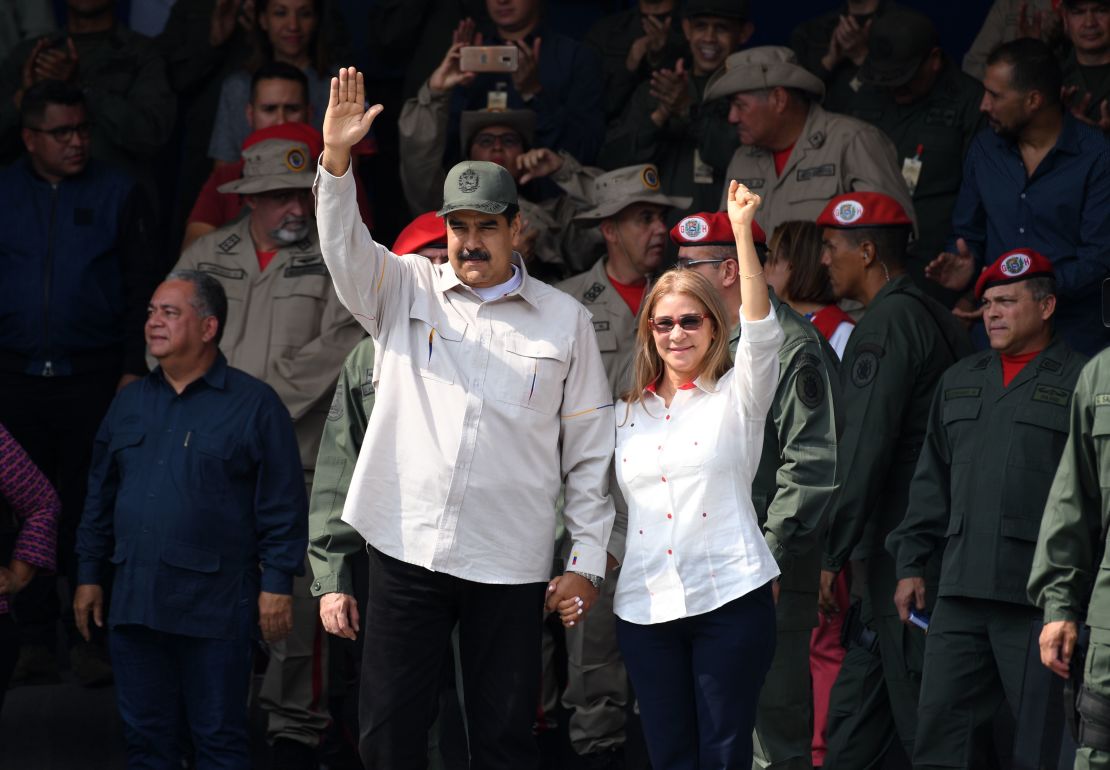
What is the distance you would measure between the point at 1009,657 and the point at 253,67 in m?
4.90

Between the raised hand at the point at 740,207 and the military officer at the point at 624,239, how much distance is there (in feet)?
7.56

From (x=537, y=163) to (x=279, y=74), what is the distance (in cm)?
134

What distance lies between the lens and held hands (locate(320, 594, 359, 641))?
15.1ft

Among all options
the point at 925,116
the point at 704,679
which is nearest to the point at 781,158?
the point at 925,116

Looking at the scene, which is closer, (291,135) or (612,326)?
(612,326)

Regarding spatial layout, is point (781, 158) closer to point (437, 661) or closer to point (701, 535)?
point (701, 535)

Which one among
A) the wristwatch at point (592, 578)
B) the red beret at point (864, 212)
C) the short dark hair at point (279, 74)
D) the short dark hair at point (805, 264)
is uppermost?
the short dark hair at point (279, 74)

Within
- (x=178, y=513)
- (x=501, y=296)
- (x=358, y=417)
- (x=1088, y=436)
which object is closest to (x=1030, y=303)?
(x=1088, y=436)

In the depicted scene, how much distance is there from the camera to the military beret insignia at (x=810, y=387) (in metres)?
4.92

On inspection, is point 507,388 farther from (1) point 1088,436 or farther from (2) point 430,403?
(1) point 1088,436

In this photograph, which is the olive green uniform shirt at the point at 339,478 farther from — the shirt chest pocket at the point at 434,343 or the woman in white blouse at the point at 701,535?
the woman in white blouse at the point at 701,535

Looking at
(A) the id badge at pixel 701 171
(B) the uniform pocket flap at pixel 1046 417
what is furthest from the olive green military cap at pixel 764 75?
(B) the uniform pocket flap at pixel 1046 417

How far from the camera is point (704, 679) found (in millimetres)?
4441

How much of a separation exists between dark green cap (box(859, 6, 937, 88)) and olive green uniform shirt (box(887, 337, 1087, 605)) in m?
2.38
